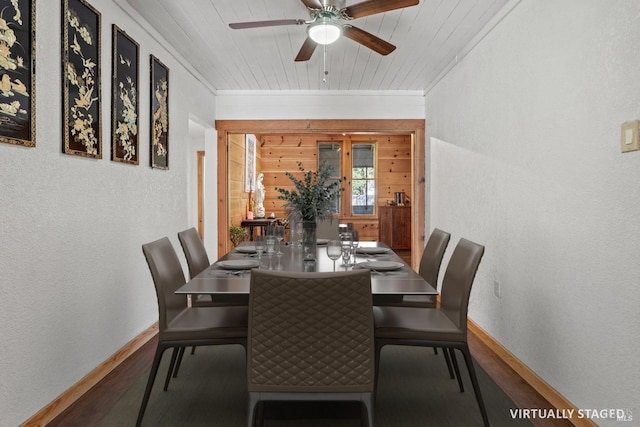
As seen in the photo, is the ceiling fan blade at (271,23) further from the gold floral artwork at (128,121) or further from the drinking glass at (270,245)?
the drinking glass at (270,245)

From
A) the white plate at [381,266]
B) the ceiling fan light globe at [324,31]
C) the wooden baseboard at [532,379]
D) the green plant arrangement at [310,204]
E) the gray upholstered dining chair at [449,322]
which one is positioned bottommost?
the wooden baseboard at [532,379]

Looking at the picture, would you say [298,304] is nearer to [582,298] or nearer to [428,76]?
[582,298]

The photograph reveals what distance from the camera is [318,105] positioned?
5.54m

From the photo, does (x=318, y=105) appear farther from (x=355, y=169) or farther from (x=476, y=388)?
(x=476, y=388)

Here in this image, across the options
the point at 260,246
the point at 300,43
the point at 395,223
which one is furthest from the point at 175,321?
the point at 395,223

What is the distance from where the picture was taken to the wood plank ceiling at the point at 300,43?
302 centimetres

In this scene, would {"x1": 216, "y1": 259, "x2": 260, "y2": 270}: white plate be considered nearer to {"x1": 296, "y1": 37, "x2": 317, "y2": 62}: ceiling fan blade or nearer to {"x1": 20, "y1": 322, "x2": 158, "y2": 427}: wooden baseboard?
{"x1": 20, "y1": 322, "x2": 158, "y2": 427}: wooden baseboard

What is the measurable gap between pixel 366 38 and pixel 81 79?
1.75 meters

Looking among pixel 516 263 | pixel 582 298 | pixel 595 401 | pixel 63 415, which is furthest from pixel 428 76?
pixel 63 415

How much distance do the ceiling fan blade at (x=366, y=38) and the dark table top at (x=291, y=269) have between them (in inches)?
55.8

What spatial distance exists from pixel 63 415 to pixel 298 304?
60.5 inches

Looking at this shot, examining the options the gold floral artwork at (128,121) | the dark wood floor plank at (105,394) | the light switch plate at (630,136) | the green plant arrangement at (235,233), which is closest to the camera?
the light switch plate at (630,136)

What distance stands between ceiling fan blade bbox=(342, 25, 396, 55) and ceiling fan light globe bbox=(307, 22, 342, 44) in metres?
0.10

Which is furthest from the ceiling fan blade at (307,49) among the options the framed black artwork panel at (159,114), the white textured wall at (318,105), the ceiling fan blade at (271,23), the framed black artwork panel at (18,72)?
the white textured wall at (318,105)
